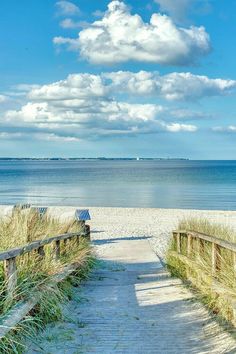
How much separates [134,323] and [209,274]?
5.03ft

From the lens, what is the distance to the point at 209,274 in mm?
7168

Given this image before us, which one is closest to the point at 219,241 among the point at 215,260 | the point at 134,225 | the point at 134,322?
the point at 215,260

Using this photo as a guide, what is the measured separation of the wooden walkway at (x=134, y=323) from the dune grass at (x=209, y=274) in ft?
0.66

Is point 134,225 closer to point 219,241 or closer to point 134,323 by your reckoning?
point 219,241

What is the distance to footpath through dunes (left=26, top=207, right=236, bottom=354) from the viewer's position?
5191mm

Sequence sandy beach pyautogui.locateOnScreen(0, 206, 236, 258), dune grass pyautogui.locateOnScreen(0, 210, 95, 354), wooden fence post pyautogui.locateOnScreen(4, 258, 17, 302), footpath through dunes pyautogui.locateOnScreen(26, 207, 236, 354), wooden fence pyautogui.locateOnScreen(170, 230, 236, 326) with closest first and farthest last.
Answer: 1. dune grass pyautogui.locateOnScreen(0, 210, 95, 354)
2. footpath through dunes pyautogui.locateOnScreen(26, 207, 236, 354)
3. wooden fence post pyautogui.locateOnScreen(4, 258, 17, 302)
4. wooden fence pyautogui.locateOnScreen(170, 230, 236, 326)
5. sandy beach pyautogui.locateOnScreen(0, 206, 236, 258)

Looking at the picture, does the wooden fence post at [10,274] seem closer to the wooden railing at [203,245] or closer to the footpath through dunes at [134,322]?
the footpath through dunes at [134,322]

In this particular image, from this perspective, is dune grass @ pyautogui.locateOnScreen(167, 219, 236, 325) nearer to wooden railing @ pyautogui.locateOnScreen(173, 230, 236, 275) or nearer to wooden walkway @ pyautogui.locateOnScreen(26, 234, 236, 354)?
A: wooden railing @ pyautogui.locateOnScreen(173, 230, 236, 275)

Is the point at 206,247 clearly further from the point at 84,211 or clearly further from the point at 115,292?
the point at 84,211

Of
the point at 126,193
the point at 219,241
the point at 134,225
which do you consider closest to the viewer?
the point at 219,241

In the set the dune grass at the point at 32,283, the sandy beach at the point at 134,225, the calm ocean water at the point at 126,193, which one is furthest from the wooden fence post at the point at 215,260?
the calm ocean water at the point at 126,193

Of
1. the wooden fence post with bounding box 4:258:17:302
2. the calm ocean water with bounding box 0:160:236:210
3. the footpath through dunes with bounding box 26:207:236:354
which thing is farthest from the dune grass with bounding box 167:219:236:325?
the calm ocean water with bounding box 0:160:236:210

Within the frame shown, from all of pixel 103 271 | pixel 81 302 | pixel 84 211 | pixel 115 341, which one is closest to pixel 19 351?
pixel 115 341

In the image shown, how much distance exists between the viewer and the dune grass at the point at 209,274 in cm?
604
